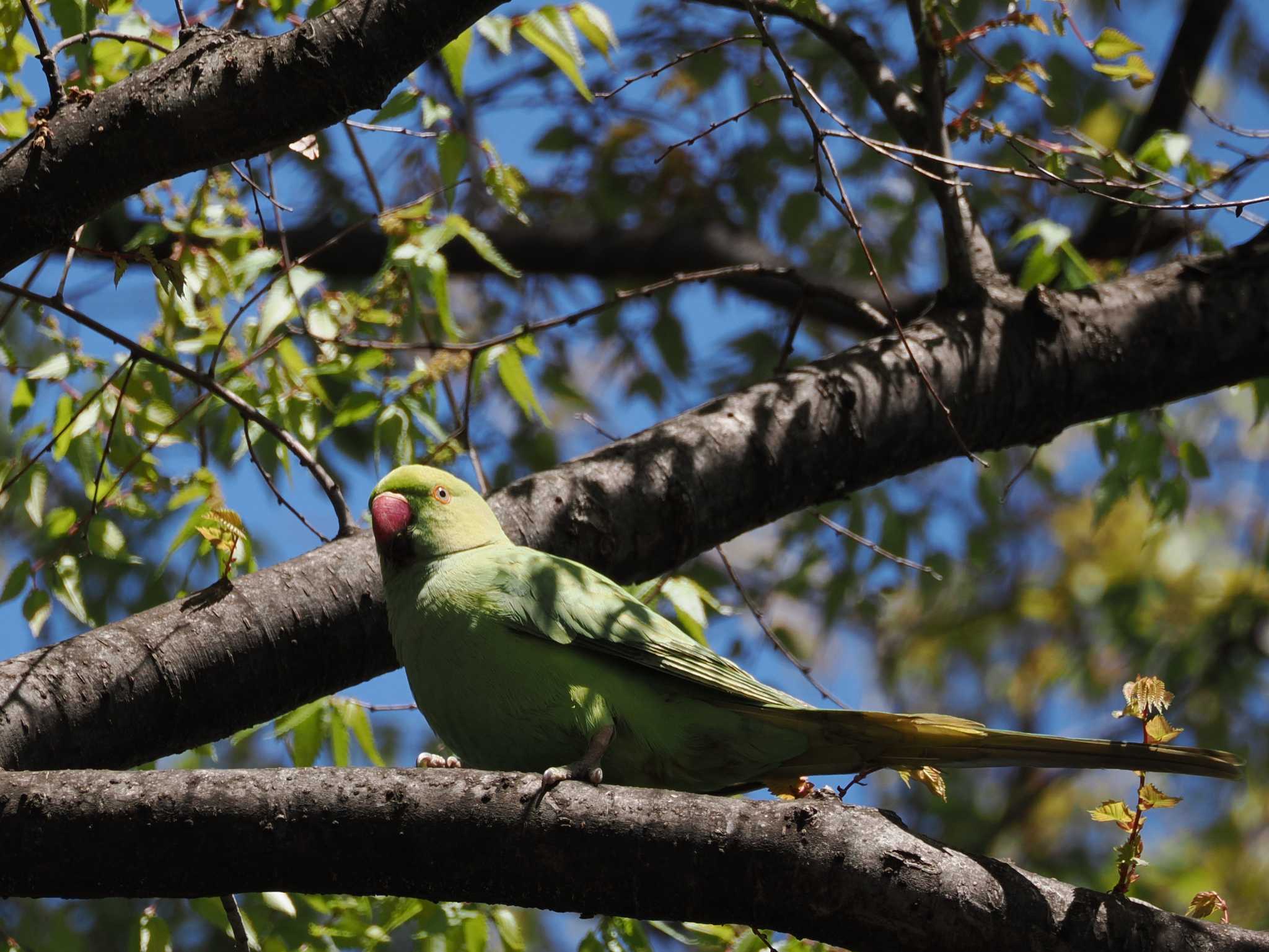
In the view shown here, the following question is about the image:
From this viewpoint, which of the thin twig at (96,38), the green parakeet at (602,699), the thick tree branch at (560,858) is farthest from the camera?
the green parakeet at (602,699)

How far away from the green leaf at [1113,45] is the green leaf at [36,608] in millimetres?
3213

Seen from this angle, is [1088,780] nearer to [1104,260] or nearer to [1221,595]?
[1221,595]

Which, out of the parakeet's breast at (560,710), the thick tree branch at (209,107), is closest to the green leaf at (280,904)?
the parakeet's breast at (560,710)

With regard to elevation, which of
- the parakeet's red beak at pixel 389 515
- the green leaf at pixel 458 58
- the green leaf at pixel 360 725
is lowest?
the green leaf at pixel 360 725

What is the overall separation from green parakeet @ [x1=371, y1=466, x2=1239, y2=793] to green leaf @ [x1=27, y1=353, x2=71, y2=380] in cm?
133

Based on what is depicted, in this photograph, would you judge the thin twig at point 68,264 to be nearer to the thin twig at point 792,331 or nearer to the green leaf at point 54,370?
the green leaf at point 54,370

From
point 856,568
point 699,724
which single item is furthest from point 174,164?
point 856,568

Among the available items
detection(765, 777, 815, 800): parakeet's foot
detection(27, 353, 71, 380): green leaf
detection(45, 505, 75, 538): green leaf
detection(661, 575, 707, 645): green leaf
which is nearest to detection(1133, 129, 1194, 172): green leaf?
detection(661, 575, 707, 645): green leaf

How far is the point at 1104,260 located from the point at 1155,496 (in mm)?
1618

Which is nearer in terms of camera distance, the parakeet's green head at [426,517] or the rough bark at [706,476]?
the rough bark at [706,476]

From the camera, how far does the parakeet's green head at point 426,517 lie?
316 centimetres

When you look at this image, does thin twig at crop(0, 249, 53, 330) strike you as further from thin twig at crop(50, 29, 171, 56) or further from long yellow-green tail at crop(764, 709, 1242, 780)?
long yellow-green tail at crop(764, 709, 1242, 780)

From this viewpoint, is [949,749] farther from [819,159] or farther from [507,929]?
[819,159]

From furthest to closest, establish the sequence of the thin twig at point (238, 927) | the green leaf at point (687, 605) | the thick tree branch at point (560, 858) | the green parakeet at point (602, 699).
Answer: the green leaf at point (687, 605)
the green parakeet at point (602, 699)
the thin twig at point (238, 927)
the thick tree branch at point (560, 858)
